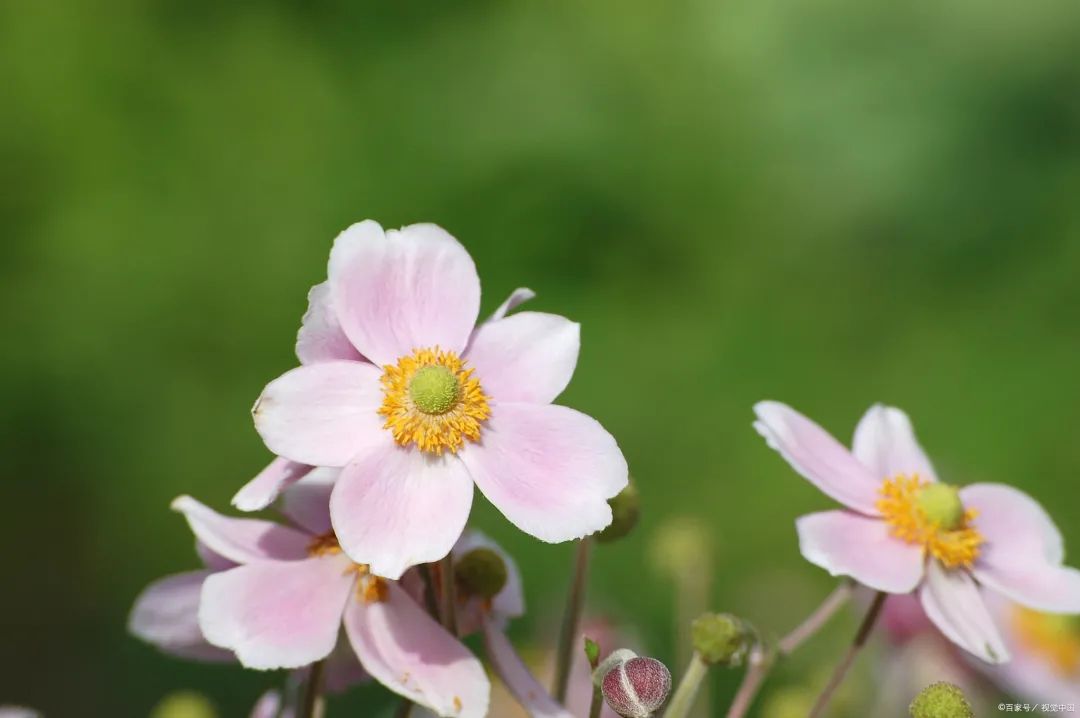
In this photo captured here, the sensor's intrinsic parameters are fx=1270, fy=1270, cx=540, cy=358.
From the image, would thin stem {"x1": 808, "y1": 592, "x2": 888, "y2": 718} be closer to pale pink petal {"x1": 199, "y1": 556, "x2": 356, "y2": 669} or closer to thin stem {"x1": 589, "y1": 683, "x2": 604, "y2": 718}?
thin stem {"x1": 589, "y1": 683, "x2": 604, "y2": 718}

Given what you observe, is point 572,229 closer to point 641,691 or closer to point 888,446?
point 888,446

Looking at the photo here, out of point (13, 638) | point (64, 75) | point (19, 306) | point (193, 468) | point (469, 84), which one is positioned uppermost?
point (469, 84)

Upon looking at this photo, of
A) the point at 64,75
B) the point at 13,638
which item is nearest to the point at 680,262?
the point at 64,75

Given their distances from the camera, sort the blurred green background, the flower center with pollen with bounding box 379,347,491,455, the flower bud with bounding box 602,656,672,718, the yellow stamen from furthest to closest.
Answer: the blurred green background
the yellow stamen
the flower center with pollen with bounding box 379,347,491,455
the flower bud with bounding box 602,656,672,718

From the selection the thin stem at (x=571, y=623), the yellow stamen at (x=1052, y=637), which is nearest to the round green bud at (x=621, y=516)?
the thin stem at (x=571, y=623)

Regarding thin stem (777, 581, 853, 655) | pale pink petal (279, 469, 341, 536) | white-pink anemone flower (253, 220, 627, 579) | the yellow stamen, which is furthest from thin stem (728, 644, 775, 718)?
the yellow stamen

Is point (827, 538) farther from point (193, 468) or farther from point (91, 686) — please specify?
point (193, 468)

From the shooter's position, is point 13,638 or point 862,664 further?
point 13,638
